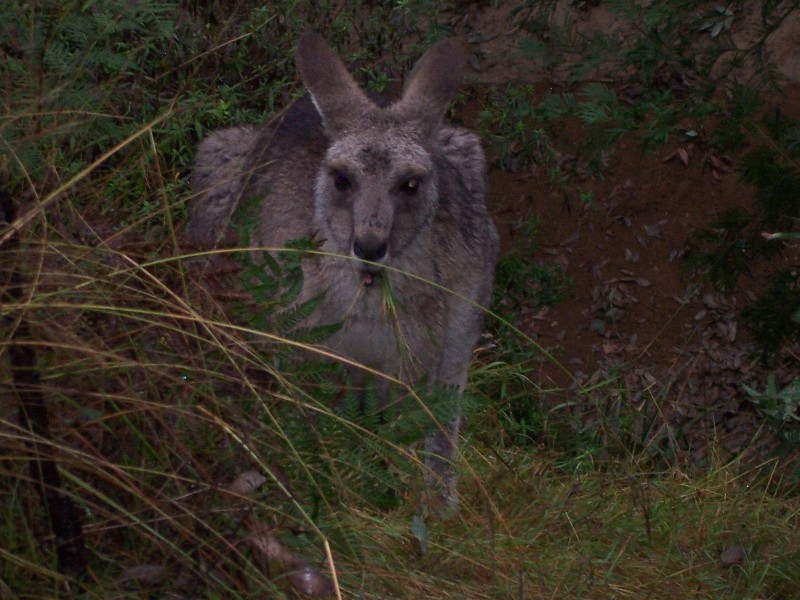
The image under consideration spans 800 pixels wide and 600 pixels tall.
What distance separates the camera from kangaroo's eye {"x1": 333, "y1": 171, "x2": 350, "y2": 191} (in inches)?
221

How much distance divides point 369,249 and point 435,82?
1163 millimetres

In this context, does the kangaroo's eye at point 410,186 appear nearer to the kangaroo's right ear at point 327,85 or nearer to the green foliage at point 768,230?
the kangaroo's right ear at point 327,85

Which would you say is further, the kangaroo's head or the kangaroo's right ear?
the kangaroo's right ear

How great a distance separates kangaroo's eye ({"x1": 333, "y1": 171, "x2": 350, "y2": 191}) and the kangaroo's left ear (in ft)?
1.55

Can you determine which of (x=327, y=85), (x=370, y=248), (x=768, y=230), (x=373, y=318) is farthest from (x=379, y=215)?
(x=768, y=230)

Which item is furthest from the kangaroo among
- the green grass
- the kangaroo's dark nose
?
the green grass

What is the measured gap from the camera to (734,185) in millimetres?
9289

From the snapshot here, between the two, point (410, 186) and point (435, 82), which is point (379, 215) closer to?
point (410, 186)

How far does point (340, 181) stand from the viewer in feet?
18.5

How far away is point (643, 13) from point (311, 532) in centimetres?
327


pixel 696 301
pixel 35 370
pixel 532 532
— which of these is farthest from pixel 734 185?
pixel 35 370

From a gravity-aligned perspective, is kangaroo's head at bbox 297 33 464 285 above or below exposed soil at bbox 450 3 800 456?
above

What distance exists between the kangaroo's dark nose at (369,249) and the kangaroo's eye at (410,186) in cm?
53

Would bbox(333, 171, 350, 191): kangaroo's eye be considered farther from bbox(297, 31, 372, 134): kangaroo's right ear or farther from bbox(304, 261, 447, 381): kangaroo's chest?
bbox(304, 261, 447, 381): kangaroo's chest
